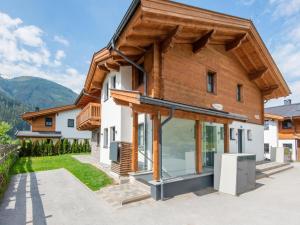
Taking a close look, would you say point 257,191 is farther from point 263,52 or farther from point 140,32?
point 263,52

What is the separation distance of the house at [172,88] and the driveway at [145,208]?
39.1 inches

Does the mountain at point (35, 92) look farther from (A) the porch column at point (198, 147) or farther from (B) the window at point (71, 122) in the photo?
(A) the porch column at point (198, 147)

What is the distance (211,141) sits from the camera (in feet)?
31.5

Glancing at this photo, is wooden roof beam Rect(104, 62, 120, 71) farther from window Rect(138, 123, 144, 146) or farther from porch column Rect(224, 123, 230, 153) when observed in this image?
porch column Rect(224, 123, 230, 153)

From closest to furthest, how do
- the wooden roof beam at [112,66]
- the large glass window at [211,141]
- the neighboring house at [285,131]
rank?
1. the large glass window at [211,141]
2. the wooden roof beam at [112,66]
3. the neighboring house at [285,131]

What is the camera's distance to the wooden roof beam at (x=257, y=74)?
1388 cm

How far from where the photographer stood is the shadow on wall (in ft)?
17.4

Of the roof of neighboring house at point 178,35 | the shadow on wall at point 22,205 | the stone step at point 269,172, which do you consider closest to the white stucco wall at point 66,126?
the roof of neighboring house at point 178,35

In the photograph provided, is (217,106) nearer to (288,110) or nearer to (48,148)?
(48,148)

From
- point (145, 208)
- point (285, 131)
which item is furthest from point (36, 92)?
point (145, 208)

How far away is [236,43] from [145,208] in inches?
385

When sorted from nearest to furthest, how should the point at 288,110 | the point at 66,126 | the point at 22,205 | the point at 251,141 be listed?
the point at 22,205 → the point at 251,141 → the point at 288,110 → the point at 66,126

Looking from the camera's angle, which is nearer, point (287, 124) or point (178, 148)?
point (178, 148)

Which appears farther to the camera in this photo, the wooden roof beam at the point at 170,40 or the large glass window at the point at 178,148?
the wooden roof beam at the point at 170,40
